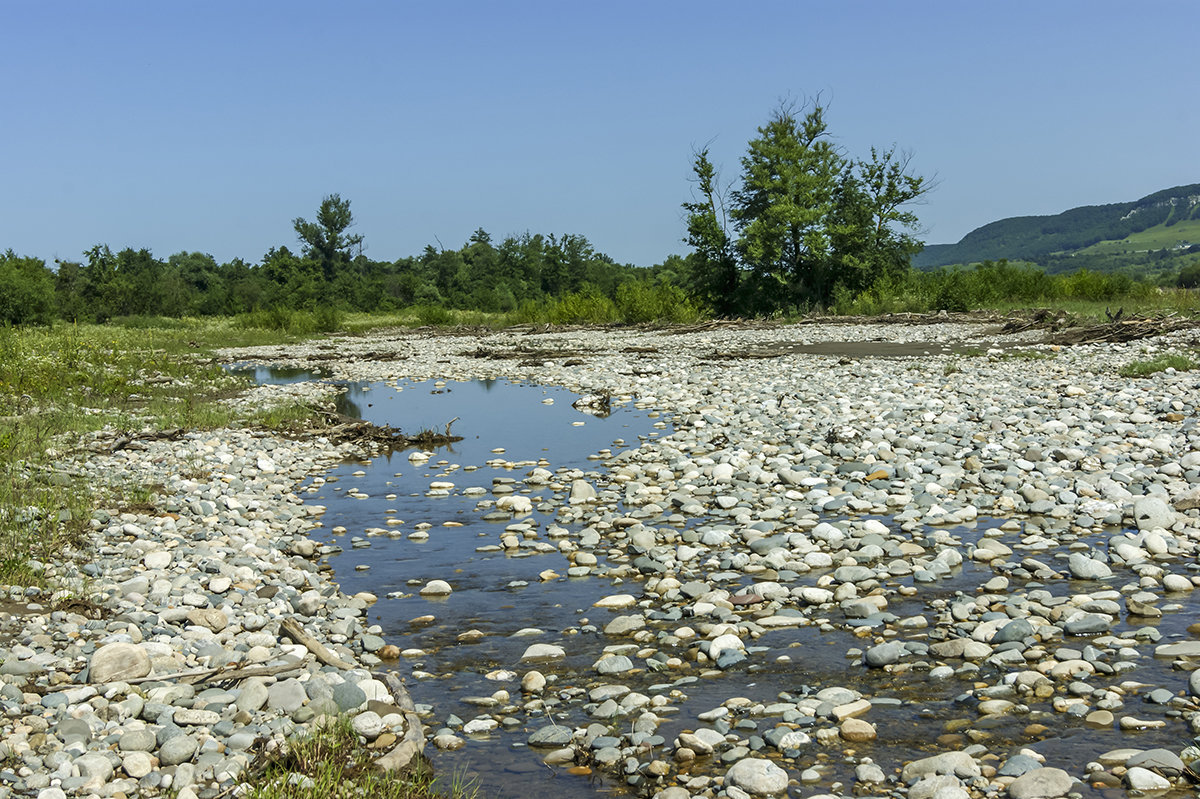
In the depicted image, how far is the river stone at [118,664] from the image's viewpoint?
13.4ft

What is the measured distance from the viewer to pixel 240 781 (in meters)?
3.25

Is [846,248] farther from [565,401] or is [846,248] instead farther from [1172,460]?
[1172,460]

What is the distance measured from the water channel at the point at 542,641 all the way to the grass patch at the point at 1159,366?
843cm

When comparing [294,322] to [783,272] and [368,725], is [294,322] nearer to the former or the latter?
[783,272]

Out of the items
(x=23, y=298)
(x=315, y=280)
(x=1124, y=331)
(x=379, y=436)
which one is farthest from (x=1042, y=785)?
(x=315, y=280)

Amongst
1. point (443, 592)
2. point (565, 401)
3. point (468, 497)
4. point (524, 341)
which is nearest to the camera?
point (443, 592)

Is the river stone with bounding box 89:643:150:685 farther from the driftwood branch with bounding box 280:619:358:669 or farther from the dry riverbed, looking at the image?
the driftwood branch with bounding box 280:619:358:669

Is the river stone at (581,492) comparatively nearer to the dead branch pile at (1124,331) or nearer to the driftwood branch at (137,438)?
the driftwood branch at (137,438)

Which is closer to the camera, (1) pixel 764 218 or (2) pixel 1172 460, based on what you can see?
(2) pixel 1172 460

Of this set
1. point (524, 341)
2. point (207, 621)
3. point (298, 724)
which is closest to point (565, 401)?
point (207, 621)

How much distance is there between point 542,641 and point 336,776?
1.88 meters

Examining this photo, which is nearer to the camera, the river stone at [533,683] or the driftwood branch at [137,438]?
the river stone at [533,683]

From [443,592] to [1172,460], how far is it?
6.69m

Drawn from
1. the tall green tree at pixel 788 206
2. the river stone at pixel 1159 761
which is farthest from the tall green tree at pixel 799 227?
the river stone at pixel 1159 761
